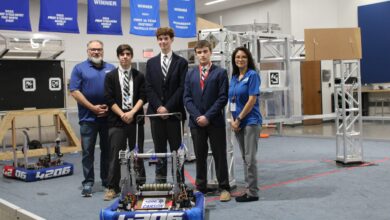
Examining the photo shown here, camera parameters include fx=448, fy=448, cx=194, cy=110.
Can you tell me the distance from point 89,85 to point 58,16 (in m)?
4.52

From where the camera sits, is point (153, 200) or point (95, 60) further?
point (95, 60)

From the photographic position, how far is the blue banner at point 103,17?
31.7 ft

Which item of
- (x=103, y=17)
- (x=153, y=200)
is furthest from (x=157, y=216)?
(x=103, y=17)

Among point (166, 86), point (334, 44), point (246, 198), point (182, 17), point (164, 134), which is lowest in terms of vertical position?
point (246, 198)

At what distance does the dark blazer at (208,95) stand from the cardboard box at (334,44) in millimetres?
2609

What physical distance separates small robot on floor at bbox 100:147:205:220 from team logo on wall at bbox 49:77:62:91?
6083 millimetres

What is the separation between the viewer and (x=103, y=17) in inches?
387

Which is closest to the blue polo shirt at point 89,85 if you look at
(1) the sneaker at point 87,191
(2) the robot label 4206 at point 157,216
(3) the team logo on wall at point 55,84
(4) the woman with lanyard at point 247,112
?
(1) the sneaker at point 87,191

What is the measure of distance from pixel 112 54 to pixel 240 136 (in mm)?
12679

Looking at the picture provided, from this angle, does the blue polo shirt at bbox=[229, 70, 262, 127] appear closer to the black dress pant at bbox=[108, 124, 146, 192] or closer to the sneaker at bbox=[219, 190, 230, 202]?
the sneaker at bbox=[219, 190, 230, 202]

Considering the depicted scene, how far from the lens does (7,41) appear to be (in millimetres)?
9117

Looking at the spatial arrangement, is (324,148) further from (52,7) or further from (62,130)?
(52,7)

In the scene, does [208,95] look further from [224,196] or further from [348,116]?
[348,116]

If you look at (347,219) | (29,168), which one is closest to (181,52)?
(29,168)
